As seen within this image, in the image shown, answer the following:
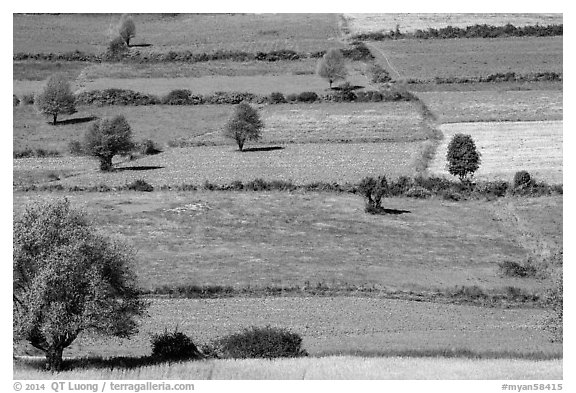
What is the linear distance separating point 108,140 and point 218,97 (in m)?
22.1

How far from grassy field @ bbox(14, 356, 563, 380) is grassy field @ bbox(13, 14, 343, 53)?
8526 cm

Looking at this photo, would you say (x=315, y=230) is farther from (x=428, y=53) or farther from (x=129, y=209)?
(x=428, y=53)

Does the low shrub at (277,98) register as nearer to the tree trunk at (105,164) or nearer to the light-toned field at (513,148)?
the light-toned field at (513,148)

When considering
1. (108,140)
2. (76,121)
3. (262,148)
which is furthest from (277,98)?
(108,140)

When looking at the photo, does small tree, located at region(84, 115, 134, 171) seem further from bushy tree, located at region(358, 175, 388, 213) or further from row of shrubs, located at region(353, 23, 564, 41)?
row of shrubs, located at region(353, 23, 564, 41)

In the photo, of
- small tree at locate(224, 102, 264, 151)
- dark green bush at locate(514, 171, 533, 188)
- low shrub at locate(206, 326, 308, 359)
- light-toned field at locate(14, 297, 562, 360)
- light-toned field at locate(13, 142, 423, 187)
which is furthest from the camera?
small tree at locate(224, 102, 264, 151)

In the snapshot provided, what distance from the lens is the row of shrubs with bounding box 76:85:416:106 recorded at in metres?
117

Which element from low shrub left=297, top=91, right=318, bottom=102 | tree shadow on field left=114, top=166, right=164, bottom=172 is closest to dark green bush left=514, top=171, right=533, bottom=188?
tree shadow on field left=114, top=166, right=164, bottom=172

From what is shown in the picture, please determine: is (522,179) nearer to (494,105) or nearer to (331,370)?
(494,105)

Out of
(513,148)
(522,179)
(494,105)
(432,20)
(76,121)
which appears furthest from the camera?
(432,20)

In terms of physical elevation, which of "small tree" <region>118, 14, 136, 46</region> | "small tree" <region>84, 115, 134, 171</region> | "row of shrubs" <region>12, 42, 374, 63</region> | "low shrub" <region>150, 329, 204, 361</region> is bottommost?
"low shrub" <region>150, 329, 204, 361</region>

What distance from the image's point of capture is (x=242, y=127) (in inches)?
4102

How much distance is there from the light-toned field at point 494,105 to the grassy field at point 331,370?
6768 cm

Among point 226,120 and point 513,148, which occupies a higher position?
point 226,120
